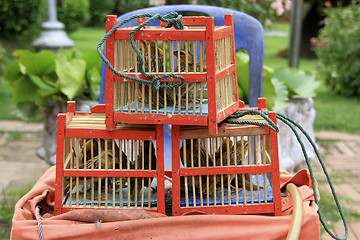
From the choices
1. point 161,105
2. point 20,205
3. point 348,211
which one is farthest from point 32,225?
point 348,211

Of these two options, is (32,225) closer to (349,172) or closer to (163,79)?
(163,79)

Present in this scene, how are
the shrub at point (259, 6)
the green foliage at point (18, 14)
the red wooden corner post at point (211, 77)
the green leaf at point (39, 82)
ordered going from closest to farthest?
the red wooden corner post at point (211, 77), the green leaf at point (39, 82), the shrub at point (259, 6), the green foliage at point (18, 14)

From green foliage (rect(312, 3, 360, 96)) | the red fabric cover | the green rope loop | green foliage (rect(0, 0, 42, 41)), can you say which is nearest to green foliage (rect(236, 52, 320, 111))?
the green rope loop

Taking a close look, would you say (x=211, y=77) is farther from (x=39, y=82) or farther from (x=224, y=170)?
(x=39, y=82)

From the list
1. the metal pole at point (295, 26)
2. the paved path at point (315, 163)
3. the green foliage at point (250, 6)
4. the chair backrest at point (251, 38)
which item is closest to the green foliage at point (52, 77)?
the paved path at point (315, 163)

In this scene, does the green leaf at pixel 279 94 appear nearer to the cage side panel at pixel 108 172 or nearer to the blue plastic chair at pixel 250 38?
the blue plastic chair at pixel 250 38

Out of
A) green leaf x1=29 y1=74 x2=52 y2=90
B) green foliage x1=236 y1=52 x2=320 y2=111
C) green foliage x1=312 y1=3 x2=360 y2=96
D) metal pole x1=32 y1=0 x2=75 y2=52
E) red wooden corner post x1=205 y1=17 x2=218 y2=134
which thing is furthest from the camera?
green foliage x1=312 y1=3 x2=360 y2=96

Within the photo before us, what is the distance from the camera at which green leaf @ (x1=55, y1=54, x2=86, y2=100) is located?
3.62 m

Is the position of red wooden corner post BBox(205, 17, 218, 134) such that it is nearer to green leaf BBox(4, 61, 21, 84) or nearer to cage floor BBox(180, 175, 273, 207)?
cage floor BBox(180, 175, 273, 207)

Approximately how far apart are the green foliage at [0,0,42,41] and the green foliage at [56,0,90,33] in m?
3.90

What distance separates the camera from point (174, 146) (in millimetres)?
1842

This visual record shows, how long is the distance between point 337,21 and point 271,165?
6027mm

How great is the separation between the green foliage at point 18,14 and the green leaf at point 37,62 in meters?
2.86

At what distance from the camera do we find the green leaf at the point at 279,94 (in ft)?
11.3
